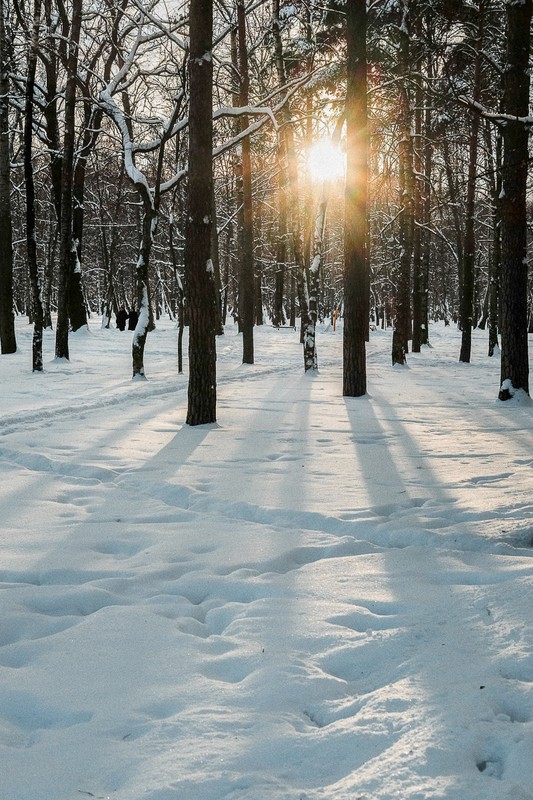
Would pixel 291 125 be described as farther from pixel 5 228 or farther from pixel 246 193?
pixel 5 228

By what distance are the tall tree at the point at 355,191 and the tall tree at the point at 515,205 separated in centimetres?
205

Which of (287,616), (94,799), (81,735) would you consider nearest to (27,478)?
(287,616)

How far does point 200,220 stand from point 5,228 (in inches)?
398

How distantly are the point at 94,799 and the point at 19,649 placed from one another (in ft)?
3.53

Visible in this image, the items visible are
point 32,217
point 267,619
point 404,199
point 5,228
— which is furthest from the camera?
point 404,199

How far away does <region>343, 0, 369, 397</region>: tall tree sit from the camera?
949 centimetres

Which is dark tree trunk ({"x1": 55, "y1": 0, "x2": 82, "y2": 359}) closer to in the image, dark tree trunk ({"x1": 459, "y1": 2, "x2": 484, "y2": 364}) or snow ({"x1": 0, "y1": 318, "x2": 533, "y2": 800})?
snow ({"x1": 0, "y1": 318, "x2": 533, "y2": 800})

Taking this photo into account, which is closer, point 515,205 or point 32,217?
point 515,205

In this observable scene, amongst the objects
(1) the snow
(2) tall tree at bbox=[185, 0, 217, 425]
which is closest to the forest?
(2) tall tree at bbox=[185, 0, 217, 425]

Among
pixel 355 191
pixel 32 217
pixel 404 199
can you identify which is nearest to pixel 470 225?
pixel 404 199

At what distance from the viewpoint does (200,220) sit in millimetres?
7629

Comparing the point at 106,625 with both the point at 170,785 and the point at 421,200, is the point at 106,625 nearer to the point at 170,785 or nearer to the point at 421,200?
the point at 170,785

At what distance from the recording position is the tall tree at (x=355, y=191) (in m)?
9.49

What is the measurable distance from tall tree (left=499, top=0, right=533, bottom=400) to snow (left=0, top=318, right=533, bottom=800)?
315 centimetres
